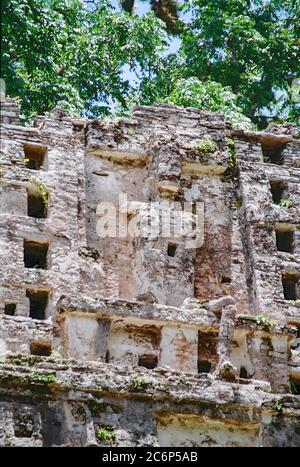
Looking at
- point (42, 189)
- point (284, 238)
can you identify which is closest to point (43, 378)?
point (42, 189)

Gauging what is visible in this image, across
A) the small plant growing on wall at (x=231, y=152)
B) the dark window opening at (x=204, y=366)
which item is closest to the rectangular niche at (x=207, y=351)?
the dark window opening at (x=204, y=366)

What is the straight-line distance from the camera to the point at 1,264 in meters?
30.3

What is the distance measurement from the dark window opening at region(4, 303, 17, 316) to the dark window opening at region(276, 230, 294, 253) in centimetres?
706

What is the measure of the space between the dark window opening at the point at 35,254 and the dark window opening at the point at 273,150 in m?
7.08

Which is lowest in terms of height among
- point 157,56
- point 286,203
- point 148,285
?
point 148,285

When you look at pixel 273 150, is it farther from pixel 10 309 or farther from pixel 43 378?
pixel 43 378

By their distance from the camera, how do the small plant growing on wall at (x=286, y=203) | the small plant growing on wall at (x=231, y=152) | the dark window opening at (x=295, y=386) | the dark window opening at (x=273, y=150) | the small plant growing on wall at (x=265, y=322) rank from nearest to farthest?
1. the small plant growing on wall at (x=265, y=322)
2. the dark window opening at (x=295, y=386)
3. the small plant growing on wall at (x=286, y=203)
4. the small plant growing on wall at (x=231, y=152)
5. the dark window opening at (x=273, y=150)

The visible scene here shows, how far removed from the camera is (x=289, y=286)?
32.7m

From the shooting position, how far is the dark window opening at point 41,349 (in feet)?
96.5

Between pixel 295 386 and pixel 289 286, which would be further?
pixel 289 286

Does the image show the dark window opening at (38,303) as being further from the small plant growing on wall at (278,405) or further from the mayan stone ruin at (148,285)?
the small plant growing on wall at (278,405)

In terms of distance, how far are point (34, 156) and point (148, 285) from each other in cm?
448

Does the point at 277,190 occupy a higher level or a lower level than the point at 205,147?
lower

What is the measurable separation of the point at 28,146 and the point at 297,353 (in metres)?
7.92
